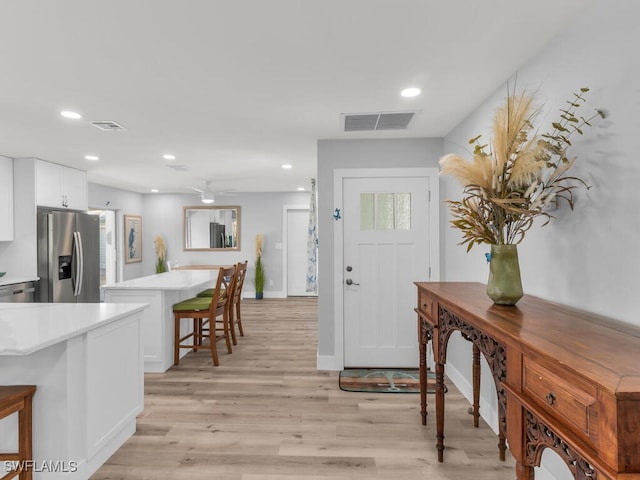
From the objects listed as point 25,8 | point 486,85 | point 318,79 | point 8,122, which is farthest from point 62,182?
point 486,85

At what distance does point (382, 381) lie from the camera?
11.0 ft

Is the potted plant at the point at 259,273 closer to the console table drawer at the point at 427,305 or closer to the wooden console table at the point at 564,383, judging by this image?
the console table drawer at the point at 427,305

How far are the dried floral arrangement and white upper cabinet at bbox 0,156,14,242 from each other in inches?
197

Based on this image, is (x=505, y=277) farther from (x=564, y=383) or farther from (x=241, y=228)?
(x=241, y=228)

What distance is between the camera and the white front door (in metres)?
3.64

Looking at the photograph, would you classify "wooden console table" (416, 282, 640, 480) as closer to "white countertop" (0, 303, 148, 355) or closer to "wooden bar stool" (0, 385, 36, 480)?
"white countertop" (0, 303, 148, 355)

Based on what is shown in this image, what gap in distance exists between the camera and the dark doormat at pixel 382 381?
10.4 feet

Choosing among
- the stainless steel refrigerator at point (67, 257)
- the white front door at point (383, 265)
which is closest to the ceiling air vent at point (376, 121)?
the white front door at point (383, 265)

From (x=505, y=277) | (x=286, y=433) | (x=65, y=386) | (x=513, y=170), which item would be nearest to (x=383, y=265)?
(x=286, y=433)

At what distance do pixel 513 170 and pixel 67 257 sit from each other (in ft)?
16.7

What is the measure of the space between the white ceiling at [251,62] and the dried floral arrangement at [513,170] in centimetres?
47

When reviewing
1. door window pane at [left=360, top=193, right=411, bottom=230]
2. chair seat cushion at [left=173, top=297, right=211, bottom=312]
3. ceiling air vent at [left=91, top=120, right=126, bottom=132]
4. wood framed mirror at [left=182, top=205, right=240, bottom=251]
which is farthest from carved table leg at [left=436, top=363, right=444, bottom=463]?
wood framed mirror at [left=182, top=205, right=240, bottom=251]

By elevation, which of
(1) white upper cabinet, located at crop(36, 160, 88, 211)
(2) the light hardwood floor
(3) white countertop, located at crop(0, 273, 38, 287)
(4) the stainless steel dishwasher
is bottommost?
(2) the light hardwood floor

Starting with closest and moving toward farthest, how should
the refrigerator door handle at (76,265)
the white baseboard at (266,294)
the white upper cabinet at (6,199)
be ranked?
the white upper cabinet at (6,199) → the refrigerator door handle at (76,265) → the white baseboard at (266,294)
